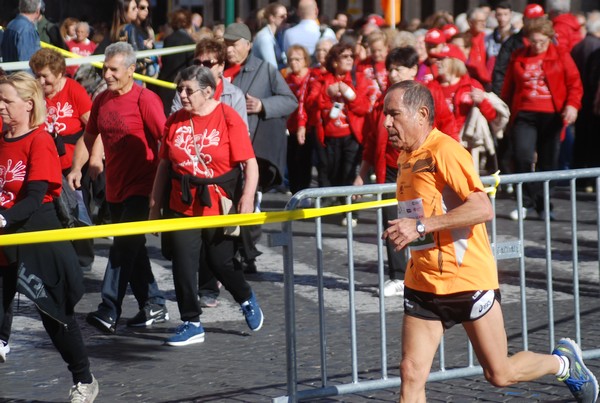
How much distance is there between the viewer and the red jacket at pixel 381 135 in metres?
9.93

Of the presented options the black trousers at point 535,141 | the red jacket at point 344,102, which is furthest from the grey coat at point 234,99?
the black trousers at point 535,141

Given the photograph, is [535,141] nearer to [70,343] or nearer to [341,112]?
[341,112]

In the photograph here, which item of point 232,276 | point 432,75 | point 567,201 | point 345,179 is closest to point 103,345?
point 232,276

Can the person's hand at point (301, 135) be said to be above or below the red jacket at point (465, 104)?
below

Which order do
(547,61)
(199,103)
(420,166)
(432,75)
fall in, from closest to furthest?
(420,166) < (199,103) < (432,75) < (547,61)

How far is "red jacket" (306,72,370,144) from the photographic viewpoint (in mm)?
13172

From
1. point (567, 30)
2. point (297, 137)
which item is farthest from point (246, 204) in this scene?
point (567, 30)

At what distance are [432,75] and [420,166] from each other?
232 inches

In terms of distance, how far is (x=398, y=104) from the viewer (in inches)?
225

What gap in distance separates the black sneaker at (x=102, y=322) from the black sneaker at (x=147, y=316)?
13.8 inches

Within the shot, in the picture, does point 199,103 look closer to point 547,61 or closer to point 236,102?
point 236,102

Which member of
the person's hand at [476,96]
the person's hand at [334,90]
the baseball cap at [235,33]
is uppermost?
the baseball cap at [235,33]

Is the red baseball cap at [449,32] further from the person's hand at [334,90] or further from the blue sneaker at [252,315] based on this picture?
the blue sneaker at [252,315]

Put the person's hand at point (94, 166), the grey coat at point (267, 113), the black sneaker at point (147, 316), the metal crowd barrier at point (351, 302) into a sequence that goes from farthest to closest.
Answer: the grey coat at point (267, 113), the person's hand at point (94, 166), the black sneaker at point (147, 316), the metal crowd barrier at point (351, 302)
